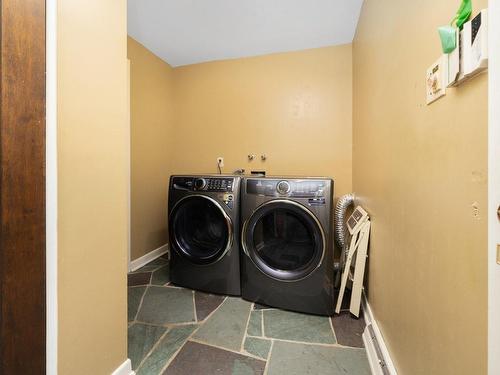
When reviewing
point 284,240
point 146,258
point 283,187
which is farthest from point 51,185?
point 146,258

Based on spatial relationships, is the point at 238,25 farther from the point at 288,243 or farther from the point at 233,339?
the point at 233,339

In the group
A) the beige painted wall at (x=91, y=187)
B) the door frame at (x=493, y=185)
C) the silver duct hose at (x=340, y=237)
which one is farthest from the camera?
the silver duct hose at (x=340, y=237)

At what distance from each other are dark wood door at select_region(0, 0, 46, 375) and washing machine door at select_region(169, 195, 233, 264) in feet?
3.70

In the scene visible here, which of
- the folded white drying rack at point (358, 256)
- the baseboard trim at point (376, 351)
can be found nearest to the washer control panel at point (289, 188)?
the folded white drying rack at point (358, 256)

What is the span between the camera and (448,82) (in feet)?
1.95

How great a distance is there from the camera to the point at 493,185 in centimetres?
45

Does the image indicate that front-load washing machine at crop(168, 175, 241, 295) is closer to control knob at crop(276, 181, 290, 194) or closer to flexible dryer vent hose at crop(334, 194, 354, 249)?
control knob at crop(276, 181, 290, 194)

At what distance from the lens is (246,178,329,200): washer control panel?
1532mm

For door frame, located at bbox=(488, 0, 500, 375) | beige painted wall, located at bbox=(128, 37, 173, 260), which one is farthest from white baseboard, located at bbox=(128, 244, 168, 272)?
door frame, located at bbox=(488, 0, 500, 375)

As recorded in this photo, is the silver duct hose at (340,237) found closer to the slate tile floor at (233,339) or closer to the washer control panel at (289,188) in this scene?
the slate tile floor at (233,339)

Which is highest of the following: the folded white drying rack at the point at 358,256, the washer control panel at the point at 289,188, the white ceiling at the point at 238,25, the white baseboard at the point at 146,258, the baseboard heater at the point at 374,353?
the white ceiling at the point at 238,25

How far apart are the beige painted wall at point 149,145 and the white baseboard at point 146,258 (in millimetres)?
44

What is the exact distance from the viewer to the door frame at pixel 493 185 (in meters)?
0.43

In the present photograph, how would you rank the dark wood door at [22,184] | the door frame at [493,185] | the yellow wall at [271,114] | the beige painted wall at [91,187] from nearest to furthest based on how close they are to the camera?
the door frame at [493,185] < the dark wood door at [22,184] < the beige painted wall at [91,187] < the yellow wall at [271,114]
